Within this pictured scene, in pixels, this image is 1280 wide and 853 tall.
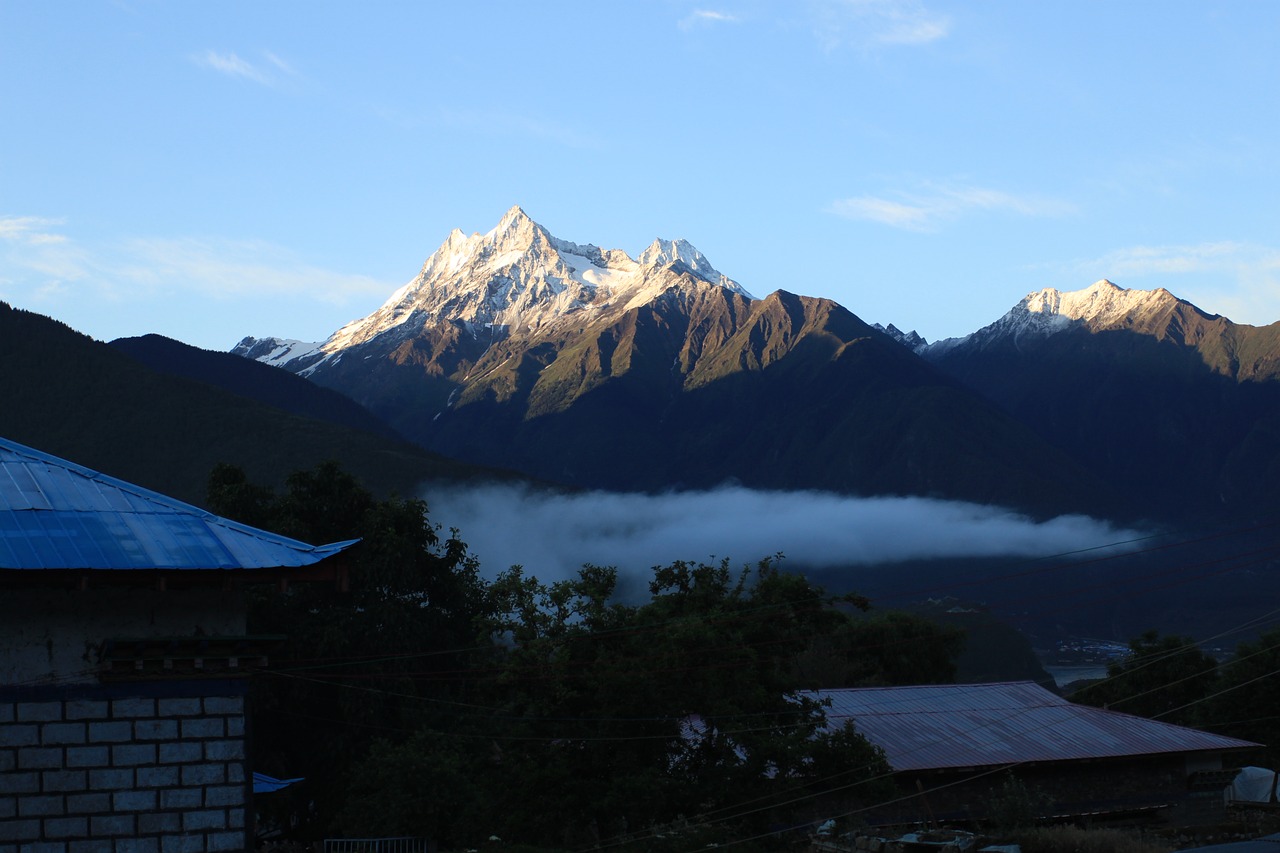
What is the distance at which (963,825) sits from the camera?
3681cm

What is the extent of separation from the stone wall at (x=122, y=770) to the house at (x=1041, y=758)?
78.5ft

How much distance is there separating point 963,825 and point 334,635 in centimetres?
2140

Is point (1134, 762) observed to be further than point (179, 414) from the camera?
No

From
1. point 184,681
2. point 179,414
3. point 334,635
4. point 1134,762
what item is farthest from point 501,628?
point 179,414

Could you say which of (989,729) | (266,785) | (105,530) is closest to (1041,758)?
(989,729)

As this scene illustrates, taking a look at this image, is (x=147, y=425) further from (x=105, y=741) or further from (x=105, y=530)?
→ (x=105, y=741)

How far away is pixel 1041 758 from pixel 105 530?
103 feet

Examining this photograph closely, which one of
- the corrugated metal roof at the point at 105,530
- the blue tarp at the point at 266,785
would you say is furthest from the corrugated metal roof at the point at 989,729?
the corrugated metal roof at the point at 105,530

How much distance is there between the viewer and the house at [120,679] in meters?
14.5

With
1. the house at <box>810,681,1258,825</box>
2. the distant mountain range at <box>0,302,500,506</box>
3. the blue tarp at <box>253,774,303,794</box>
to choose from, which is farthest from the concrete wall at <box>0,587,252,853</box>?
the distant mountain range at <box>0,302,500,506</box>

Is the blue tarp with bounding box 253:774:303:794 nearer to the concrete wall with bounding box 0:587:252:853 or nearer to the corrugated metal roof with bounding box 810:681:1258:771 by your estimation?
the corrugated metal roof with bounding box 810:681:1258:771

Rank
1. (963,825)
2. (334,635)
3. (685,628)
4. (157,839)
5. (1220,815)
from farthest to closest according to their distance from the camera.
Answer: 1. (334,635)
2. (1220,815)
3. (963,825)
4. (685,628)
5. (157,839)

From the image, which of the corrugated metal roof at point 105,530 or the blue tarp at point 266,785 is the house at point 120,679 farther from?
the blue tarp at point 266,785

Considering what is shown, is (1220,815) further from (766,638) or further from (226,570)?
(226,570)
